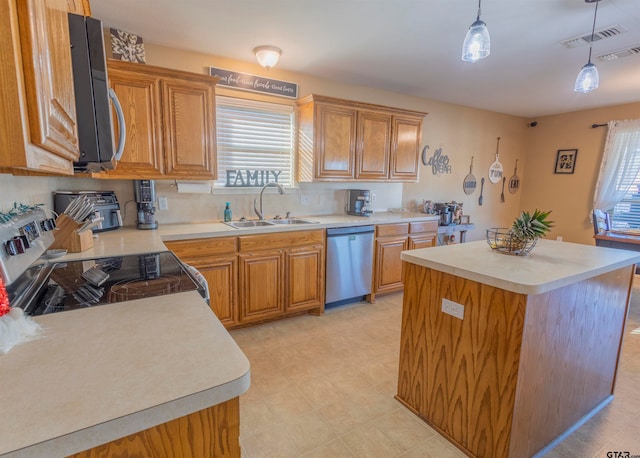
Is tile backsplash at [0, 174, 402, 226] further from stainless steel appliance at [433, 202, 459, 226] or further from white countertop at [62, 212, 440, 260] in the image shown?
stainless steel appliance at [433, 202, 459, 226]

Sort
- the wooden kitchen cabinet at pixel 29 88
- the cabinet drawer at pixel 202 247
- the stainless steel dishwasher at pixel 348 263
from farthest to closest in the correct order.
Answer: the stainless steel dishwasher at pixel 348 263
the cabinet drawer at pixel 202 247
the wooden kitchen cabinet at pixel 29 88

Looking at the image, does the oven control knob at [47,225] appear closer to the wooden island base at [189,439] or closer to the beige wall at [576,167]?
the wooden island base at [189,439]

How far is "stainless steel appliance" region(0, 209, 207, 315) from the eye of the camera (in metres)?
1.07

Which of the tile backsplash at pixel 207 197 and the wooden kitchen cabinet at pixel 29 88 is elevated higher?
the wooden kitchen cabinet at pixel 29 88

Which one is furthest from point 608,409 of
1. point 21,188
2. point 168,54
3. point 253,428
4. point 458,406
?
point 168,54

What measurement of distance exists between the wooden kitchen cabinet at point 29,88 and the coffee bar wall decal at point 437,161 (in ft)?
14.5

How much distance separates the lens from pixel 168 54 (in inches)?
111

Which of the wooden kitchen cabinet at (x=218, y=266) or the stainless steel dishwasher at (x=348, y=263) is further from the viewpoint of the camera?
the stainless steel dishwasher at (x=348, y=263)

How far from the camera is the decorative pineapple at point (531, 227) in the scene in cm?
179

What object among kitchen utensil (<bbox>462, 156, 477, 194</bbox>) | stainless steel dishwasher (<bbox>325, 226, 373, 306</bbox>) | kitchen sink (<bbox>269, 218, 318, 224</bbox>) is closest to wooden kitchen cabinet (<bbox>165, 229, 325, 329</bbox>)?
stainless steel dishwasher (<bbox>325, 226, 373, 306</bbox>)

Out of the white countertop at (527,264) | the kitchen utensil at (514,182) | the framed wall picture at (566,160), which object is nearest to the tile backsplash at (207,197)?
Answer: the white countertop at (527,264)

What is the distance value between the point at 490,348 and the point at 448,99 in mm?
3970

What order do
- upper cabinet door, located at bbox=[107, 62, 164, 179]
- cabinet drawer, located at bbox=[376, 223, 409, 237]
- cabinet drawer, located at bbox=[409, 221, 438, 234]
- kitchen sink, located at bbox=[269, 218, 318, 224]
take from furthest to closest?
cabinet drawer, located at bbox=[409, 221, 438, 234] → cabinet drawer, located at bbox=[376, 223, 409, 237] → kitchen sink, located at bbox=[269, 218, 318, 224] → upper cabinet door, located at bbox=[107, 62, 164, 179]

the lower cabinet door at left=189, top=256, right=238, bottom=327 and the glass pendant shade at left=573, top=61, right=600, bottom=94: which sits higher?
the glass pendant shade at left=573, top=61, right=600, bottom=94
